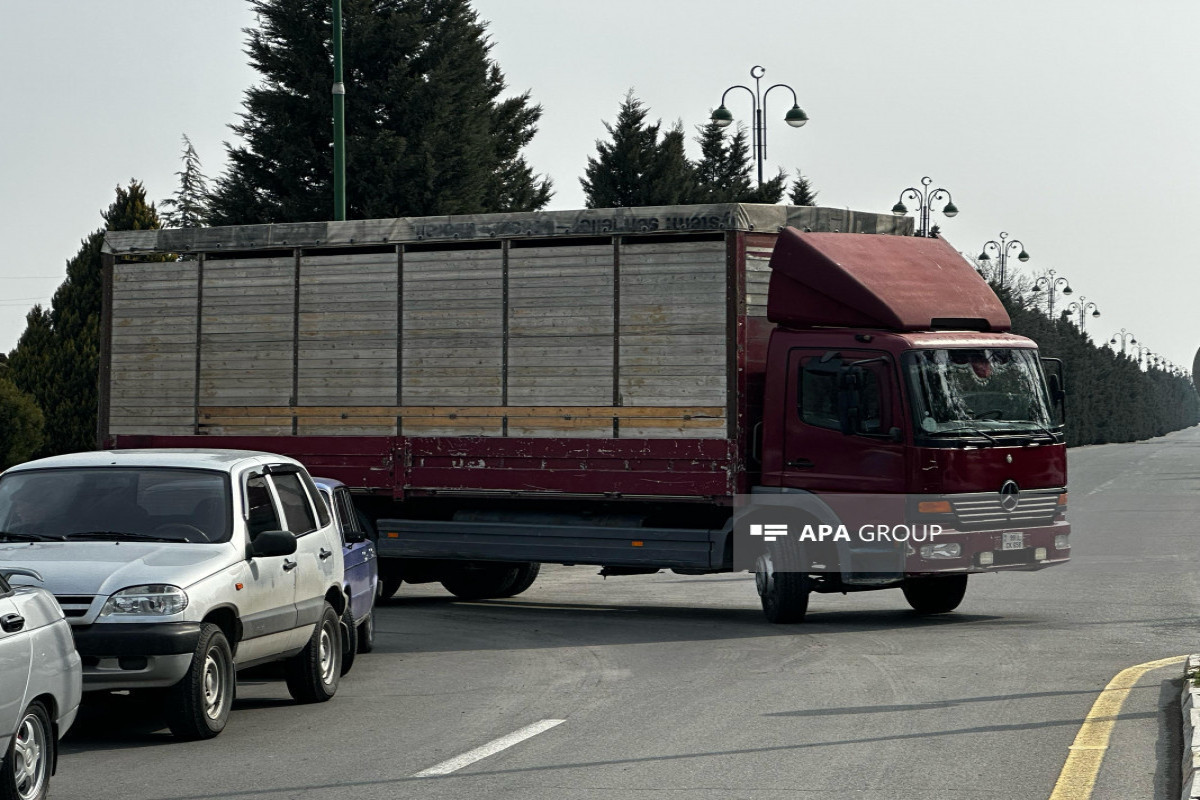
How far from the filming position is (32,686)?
6.86 metres

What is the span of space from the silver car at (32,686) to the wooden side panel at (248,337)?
397 inches

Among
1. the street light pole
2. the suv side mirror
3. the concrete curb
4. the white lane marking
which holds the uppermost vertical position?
the street light pole

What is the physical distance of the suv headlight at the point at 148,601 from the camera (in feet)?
28.3

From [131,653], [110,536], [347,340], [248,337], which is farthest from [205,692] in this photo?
[248,337]

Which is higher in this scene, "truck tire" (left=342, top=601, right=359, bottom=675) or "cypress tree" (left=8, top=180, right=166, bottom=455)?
"cypress tree" (left=8, top=180, right=166, bottom=455)

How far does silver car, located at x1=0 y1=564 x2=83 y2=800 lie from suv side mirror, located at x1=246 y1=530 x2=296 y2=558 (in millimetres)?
2070

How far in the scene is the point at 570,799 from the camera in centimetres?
739

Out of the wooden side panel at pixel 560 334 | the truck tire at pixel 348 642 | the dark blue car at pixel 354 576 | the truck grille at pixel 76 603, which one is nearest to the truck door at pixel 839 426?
the wooden side panel at pixel 560 334

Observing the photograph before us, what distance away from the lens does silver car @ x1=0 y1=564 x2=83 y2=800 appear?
261 inches

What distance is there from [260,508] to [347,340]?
711cm

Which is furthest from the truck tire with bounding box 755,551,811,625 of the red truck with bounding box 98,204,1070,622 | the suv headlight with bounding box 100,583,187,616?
the suv headlight with bounding box 100,583,187,616

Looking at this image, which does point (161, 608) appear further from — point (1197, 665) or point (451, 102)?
point (451, 102)

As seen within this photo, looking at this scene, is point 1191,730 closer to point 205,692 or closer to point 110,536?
point 205,692

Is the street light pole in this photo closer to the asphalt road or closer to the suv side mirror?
the asphalt road
